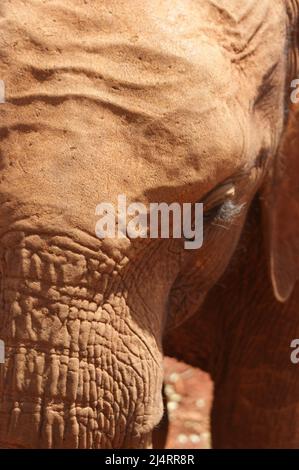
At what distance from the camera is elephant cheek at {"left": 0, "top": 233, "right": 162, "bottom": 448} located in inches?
75.1

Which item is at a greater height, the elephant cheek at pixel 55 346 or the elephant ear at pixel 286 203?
the elephant ear at pixel 286 203

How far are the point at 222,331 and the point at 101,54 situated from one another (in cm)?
96

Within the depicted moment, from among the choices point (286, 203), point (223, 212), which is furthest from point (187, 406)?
point (223, 212)

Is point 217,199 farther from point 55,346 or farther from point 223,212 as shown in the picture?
point 55,346

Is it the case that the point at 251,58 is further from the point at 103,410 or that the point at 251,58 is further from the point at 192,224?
the point at 103,410

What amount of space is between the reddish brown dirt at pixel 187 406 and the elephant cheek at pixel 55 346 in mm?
1918

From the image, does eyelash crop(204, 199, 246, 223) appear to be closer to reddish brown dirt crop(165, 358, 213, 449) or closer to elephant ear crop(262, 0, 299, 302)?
elephant ear crop(262, 0, 299, 302)

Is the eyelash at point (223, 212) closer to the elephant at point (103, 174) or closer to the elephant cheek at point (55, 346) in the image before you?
the elephant at point (103, 174)

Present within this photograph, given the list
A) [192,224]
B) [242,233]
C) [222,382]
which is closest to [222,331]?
[222,382]

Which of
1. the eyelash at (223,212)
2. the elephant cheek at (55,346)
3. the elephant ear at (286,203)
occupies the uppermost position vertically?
the elephant ear at (286,203)

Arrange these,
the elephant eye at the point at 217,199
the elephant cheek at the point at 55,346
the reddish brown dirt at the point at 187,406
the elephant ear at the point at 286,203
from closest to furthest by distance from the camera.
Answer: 1. the elephant cheek at the point at 55,346
2. the elephant eye at the point at 217,199
3. the elephant ear at the point at 286,203
4. the reddish brown dirt at the point at 187,406

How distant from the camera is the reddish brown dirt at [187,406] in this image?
13.0 feet

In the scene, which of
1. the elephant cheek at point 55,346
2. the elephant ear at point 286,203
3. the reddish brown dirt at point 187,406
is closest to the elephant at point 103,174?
the elephant cheek at point 55,346

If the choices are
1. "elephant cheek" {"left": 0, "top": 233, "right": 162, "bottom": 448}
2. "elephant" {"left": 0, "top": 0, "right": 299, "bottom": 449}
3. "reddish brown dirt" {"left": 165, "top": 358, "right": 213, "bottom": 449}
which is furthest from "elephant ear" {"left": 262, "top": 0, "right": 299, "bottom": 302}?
"reddish brown dirt" {"left": 165, "top": 358, "right": 213, "bottom": 449}
